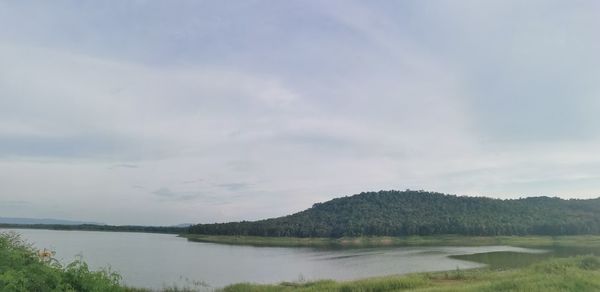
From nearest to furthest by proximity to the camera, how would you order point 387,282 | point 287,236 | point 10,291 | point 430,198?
1. point 10,291
2. point 387,282
3. point 287,236
4. point 430,198

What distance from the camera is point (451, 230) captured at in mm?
103875

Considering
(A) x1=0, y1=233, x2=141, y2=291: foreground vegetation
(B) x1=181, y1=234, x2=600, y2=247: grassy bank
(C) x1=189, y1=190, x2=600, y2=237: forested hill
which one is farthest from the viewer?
(C) x1=189, y1=190, x2=600, y2=237: forested hill

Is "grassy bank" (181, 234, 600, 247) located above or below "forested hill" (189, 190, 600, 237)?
below

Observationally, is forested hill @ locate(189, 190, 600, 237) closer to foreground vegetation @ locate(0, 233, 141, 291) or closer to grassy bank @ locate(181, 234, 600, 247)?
grassy bank @ locate(181, 234, 600, 247)

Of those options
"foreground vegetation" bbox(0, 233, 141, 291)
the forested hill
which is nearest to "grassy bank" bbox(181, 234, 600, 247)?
the forested hill

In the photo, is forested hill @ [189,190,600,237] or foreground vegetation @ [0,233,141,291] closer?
foreground vegetation @ [0,233,141,291]

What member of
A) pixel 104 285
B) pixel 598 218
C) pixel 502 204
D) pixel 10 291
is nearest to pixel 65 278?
pixel 104 285

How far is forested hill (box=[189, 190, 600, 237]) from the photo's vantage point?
4011 inches

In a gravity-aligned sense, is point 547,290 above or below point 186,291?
above

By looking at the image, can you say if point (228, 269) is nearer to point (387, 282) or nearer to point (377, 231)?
point (387, 282)

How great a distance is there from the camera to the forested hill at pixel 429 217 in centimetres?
10188


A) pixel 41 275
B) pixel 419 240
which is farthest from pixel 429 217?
pixel 41 275

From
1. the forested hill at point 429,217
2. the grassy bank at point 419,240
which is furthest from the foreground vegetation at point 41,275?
the forested hill at point 429,217

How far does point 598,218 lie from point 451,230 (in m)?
32.4
